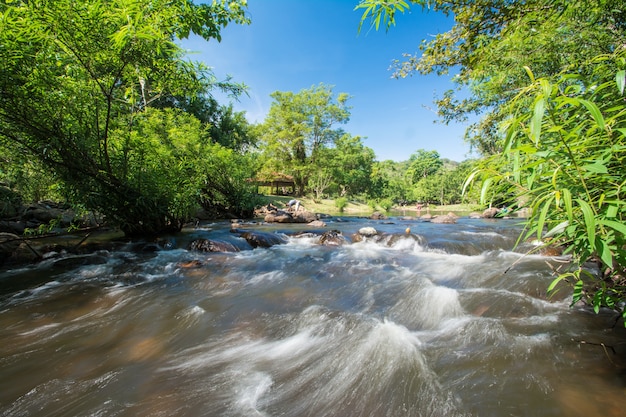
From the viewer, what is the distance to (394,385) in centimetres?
222

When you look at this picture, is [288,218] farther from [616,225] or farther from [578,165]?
[616,225]

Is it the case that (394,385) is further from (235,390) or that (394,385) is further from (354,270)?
(354,270)

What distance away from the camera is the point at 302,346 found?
112 inches

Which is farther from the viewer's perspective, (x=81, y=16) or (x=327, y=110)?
(x=327, y=110)

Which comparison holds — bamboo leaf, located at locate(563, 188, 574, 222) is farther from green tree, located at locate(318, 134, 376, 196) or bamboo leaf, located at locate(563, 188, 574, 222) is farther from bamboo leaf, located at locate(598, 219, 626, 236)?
green tree, located at locate(318, 134, 376, 196)

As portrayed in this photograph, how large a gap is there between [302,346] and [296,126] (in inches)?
1176

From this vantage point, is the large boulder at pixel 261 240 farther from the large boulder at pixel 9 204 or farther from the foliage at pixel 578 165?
the foliage at pixel 578 165

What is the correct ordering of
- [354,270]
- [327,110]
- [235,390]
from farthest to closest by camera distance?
1. [327,110]
2. [354,270]
3. [235,390]

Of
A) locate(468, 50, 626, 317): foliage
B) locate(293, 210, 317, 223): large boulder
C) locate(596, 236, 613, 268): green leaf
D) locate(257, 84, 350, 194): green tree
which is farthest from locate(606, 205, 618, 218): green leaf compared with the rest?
locate(257, 84, 350, 194): green tree

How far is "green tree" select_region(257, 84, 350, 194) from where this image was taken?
30969mm

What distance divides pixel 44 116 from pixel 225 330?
5393mm

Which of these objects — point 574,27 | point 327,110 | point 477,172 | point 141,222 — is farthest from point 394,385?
point 327,110

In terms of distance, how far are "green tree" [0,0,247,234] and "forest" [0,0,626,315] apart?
23mm

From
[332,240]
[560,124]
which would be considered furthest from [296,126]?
[560,124]
